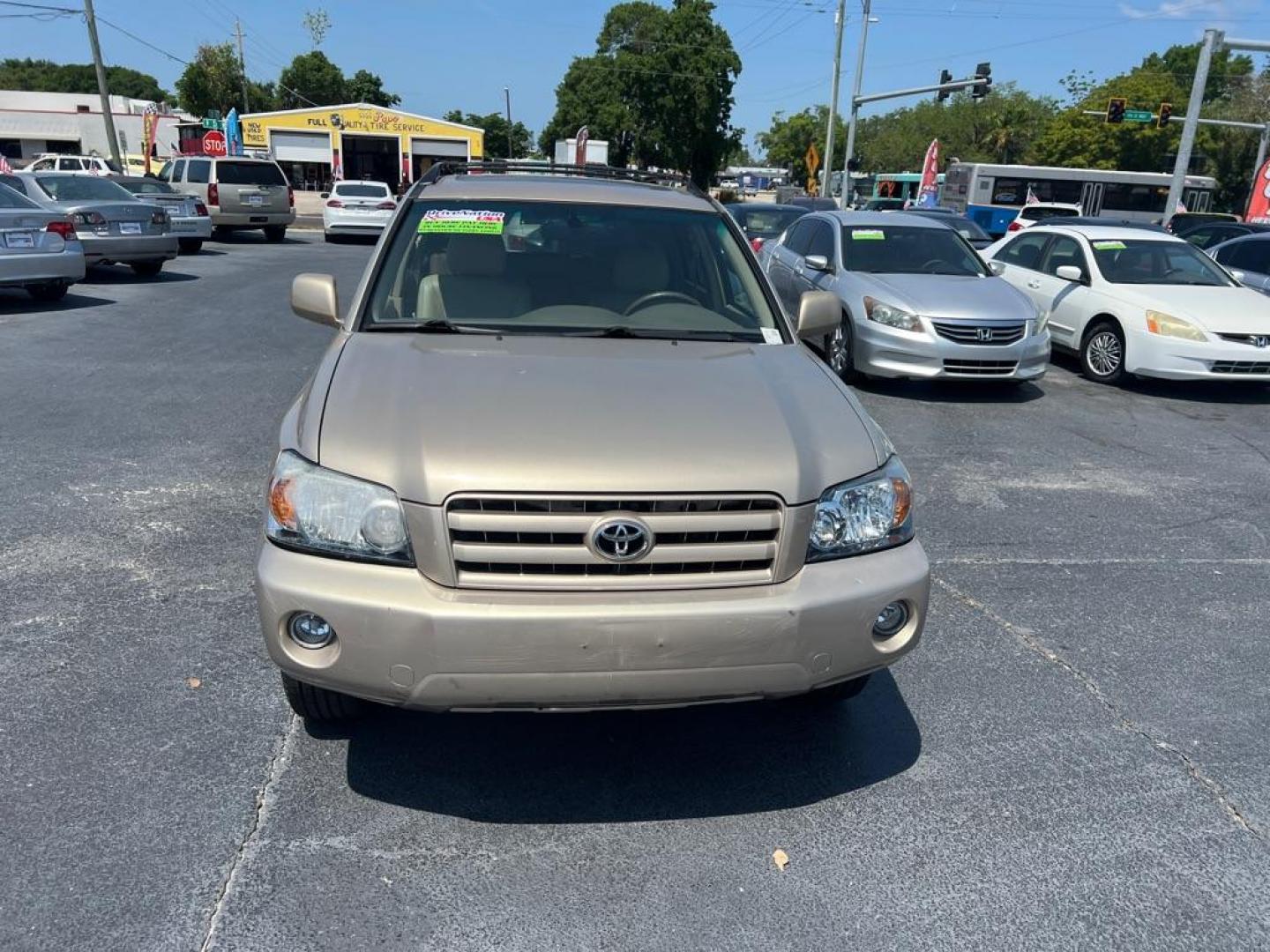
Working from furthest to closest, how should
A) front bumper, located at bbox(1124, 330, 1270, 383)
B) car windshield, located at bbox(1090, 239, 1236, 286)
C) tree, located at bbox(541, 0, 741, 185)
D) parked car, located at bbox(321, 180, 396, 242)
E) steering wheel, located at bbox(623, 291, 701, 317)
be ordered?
tree, located at bbox(541, 0, 741, 185)
parked car, located at bbox(321, 180, 396, 242)
car windshield, located at bbox(1090, 239, 1236, 286)
front bumper, located at bbox(1124, 330, 1270, 383)
steering wheel, located at bbox(623, 291, 701, 317)

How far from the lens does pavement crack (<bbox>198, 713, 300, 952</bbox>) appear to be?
2438 millimetres

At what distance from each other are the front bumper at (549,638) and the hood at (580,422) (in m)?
0.28

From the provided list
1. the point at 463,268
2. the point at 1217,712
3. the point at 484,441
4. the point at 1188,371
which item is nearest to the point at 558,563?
the point at 484,441

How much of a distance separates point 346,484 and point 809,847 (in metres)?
1.67

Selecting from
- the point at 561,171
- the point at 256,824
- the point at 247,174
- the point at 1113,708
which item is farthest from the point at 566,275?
the point at 247,174

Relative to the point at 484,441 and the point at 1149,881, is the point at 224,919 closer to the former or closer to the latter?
the point at 484,441

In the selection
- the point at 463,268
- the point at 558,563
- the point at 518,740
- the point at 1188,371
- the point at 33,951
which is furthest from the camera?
the point at 1188,371

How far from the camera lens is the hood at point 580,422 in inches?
102

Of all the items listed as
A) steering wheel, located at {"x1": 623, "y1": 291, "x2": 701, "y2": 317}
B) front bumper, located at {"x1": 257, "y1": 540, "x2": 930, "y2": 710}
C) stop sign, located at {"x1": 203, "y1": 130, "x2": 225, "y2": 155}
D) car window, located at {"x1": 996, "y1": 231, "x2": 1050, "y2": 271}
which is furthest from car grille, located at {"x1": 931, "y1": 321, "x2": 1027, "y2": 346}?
stop sign, located at {"x1": 203, "y1": 130, "x2": 225, "y2": 155}

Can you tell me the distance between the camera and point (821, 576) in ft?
8.92

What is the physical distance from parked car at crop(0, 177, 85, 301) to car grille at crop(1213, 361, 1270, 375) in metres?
12.4

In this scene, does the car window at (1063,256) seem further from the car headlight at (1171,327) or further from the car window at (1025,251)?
the car headlight at (1171,327)

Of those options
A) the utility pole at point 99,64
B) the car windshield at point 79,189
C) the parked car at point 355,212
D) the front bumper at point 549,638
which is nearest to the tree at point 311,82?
the utility pole at point 99,64

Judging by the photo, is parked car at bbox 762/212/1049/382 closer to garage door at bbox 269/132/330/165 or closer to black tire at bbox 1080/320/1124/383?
black tire at bbox 1080/320/1124/383
